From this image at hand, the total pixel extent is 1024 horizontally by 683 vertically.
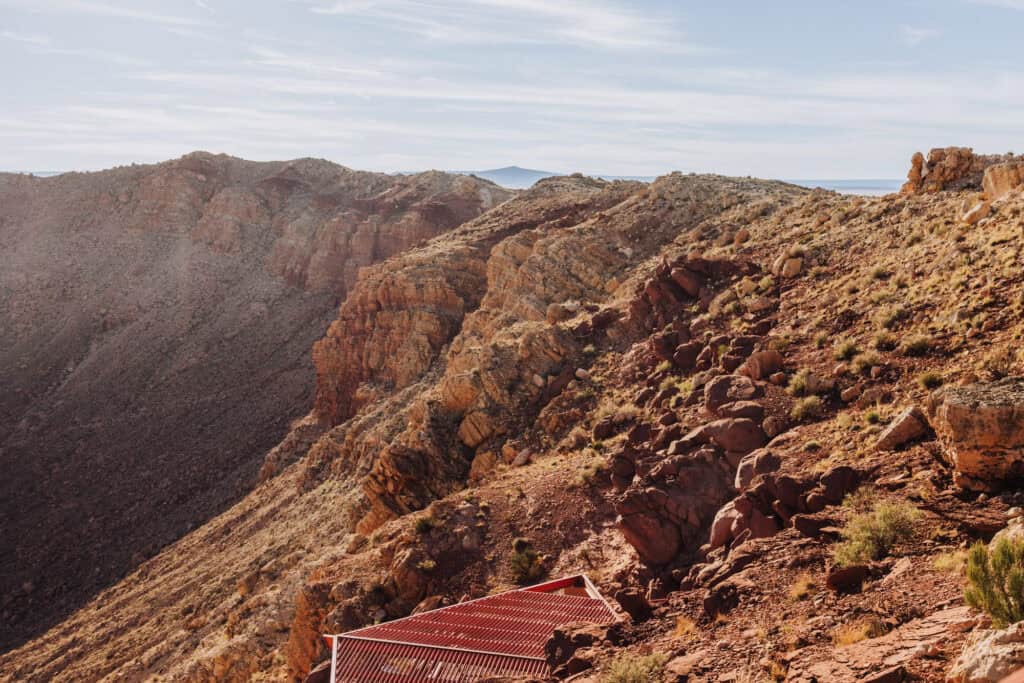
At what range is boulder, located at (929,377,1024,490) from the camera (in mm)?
9008

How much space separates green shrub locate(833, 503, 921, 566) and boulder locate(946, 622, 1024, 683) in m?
2.90

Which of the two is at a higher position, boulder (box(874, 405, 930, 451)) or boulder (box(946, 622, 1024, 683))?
boulder (box(874, 405, 930, 451))

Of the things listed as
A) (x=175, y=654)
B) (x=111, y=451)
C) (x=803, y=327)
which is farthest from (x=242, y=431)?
(x=803, y=327)

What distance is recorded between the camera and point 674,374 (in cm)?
1869

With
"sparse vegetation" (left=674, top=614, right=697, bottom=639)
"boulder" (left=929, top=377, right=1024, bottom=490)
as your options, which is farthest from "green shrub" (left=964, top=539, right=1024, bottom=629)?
"sparse vegetation" (left=674, top=614, right=697, bottom=639)

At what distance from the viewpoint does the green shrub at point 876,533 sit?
8.86 m

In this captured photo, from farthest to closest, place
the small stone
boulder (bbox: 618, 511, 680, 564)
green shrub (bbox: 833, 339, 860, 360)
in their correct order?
green shrub (bbox: 833, 339, 860, 360)
the small stone
boulder (bbox: 618, 511, 680, 564)

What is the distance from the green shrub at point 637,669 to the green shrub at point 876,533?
257cm

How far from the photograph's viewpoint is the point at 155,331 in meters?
59.3

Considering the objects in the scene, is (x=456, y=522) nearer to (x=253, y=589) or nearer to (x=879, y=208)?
(x=253, y=589)

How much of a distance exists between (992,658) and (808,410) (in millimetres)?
8019

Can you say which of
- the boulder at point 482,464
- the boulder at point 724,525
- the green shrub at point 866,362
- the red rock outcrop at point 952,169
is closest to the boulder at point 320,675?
the boulder at point 724,525

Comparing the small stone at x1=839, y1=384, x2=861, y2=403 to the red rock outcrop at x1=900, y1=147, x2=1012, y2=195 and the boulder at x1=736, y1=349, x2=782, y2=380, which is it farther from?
the red rock outcrop at x1=900, y1=147, x2=1012, y2=195

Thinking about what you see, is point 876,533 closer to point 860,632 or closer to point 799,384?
point 860,632
